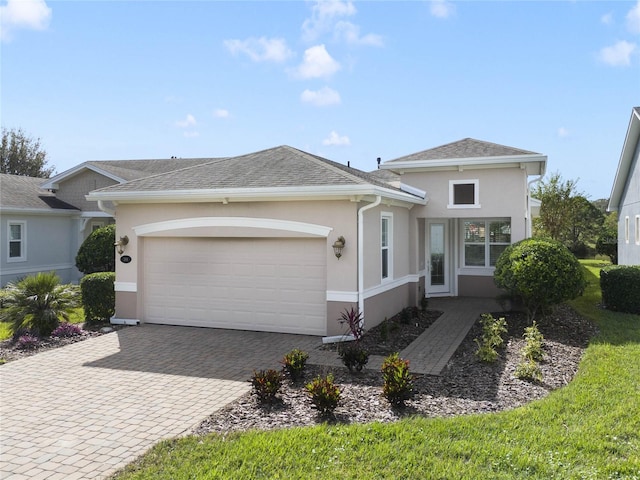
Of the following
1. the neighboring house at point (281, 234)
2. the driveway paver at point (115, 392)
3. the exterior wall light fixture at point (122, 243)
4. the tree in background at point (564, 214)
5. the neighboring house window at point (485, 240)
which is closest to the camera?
the driveway paver at point (115, 392)

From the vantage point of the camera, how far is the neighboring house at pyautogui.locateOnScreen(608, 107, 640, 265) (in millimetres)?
18250

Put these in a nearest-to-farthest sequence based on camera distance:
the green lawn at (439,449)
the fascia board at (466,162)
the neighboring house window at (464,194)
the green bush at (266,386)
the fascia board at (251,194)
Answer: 1. the green lawn at (439,449)
2. the green bush at (266,386)
3. the fascia board at (251,194)
4. the fascia board at (466,162)
5. the neighboring house window at (464,194)

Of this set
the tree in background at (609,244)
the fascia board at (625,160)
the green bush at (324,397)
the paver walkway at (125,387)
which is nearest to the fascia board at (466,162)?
the paver walkway at (125,387)

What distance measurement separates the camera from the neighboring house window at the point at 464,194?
1338cm

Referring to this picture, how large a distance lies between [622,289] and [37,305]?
14.0 metres

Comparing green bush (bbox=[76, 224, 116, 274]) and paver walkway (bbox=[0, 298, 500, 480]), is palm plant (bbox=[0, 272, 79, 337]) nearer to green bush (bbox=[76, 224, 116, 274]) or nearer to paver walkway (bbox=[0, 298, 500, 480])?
paver walkway (bbox=[0, 298, 500, 480])

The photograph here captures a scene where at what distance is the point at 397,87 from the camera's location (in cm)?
1445

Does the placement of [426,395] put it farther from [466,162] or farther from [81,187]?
[81,187]

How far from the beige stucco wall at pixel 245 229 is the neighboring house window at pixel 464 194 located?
5.08m

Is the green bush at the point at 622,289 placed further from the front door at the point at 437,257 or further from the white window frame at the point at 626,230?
the white window frame at the point at 626,230

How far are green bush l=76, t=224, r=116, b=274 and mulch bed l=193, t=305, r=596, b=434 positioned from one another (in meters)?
11.0

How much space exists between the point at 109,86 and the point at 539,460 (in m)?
13.7

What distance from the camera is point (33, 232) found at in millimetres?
18812

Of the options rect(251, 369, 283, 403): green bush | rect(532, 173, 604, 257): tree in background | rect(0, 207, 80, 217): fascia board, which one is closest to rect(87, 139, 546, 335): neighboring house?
rect(251, 369, 283, 403): green bush
